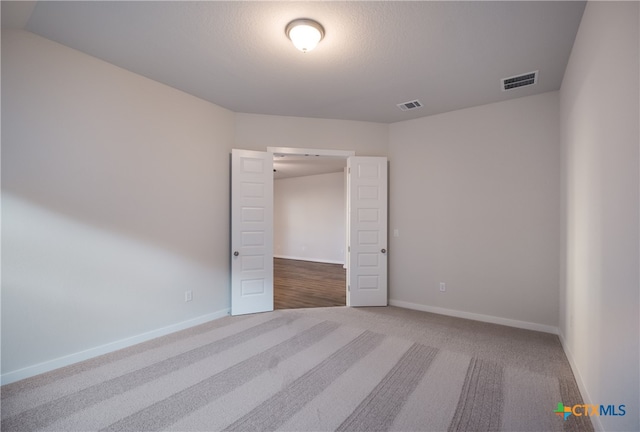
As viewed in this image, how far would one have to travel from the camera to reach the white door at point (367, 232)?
427cm

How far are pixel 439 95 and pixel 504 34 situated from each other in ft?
3.78

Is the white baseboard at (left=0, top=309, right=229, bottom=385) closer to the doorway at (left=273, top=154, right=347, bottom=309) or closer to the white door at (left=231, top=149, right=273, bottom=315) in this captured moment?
the white door at (left=231, top=149, right=273, bottom=315)

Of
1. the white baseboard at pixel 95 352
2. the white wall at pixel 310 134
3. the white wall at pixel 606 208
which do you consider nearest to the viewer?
the white wall at pixel 606 208

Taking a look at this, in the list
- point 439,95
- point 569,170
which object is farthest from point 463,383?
point 439,95

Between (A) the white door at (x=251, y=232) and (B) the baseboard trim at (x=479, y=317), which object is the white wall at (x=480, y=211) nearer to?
(B) the baseboard trim at (x=479, y=317)

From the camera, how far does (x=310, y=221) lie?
9.27 m

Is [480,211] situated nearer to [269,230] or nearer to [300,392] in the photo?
[269,230]

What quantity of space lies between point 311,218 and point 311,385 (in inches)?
281

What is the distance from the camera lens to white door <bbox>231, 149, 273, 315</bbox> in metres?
3.89

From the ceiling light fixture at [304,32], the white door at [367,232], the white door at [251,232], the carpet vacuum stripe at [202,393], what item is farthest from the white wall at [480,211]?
the ceiling light fixture at [304,32]

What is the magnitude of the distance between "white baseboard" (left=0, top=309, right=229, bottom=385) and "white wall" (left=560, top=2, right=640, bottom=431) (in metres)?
3.75

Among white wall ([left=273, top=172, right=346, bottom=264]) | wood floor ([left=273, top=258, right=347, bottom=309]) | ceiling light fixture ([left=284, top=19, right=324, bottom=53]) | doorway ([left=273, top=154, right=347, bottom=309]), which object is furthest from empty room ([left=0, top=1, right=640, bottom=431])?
white wall ([left=273, top=172, right=346, bottom=264])

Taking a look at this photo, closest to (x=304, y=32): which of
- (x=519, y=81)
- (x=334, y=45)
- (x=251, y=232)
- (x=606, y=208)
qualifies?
(x=334, y=45)

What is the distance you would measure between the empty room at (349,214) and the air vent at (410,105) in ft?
0.11
